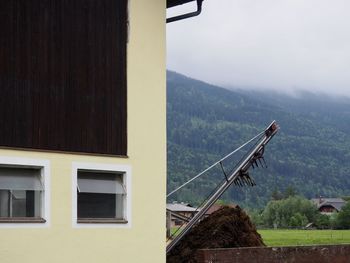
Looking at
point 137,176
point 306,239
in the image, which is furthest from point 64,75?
point 306,239

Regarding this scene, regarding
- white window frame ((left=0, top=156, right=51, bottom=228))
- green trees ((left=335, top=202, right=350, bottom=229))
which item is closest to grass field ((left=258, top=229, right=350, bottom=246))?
white window frame ((left=0, top=156, right=51, bottom=228))

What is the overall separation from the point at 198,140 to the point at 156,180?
570ft

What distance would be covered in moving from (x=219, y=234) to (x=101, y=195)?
20.5ft

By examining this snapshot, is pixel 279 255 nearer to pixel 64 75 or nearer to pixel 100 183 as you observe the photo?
pixel 100 183

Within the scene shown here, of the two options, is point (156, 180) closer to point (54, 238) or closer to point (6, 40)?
point (54, 238)

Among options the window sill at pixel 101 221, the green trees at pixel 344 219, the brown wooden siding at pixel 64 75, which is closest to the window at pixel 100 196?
the window sill at pixel 101 221

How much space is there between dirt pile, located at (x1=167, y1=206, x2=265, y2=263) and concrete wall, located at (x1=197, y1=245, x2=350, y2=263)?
1.03m

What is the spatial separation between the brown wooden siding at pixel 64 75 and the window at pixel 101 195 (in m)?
0.33

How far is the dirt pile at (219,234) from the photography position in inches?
688

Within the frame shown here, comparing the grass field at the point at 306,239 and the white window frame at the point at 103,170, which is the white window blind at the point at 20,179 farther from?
the grass field at the point at 306,239

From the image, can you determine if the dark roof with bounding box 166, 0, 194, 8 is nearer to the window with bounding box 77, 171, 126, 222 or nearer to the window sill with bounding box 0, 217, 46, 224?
the window with bounding box 77, 171, 126, 222

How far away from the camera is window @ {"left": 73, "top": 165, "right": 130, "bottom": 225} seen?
38.1ft

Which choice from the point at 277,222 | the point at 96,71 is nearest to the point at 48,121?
the point at 96,71

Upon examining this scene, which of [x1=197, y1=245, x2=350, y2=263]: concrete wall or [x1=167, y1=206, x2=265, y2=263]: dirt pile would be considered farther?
[x1=167, y1=206, x2=265, y2=263]: dirt pile
